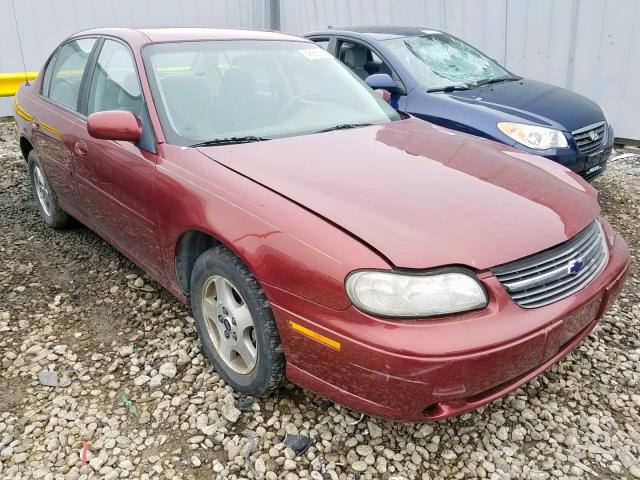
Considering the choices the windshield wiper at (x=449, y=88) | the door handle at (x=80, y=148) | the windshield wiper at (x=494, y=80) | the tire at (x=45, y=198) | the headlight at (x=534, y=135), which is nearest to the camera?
the door handle at (x=80, y=148)

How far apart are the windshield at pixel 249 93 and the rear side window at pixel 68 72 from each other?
2.82ft

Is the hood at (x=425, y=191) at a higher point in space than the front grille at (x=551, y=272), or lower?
higher

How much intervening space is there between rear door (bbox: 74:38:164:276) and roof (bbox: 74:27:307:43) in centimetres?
9

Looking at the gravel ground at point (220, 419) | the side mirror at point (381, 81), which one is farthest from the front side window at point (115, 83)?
the side mirror at point (381, 81)

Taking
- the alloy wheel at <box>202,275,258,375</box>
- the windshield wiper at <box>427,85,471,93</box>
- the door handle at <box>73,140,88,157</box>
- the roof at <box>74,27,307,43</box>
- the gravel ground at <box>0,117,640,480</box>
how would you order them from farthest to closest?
the windshield wiper at <box>427,85,471,93</box> < the door handle at <box>73,140,88,157</box> < the roof at <box>74,27,307,43</box> < the alloy wheel at <box>202,275,258,375</box> < the gravel ground at <box>0,117,640,480</box>

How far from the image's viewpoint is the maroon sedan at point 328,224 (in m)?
1.82

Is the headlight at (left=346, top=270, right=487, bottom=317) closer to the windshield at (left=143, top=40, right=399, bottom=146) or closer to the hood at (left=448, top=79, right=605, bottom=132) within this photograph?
the windshield at (left=143, top=40, right=399, bottom=146)

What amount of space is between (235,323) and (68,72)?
8.00 ft

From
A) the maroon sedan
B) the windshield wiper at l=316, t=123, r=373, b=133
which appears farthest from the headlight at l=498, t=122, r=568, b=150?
the windshield wiper at l=316, t=123, r=373, b=133

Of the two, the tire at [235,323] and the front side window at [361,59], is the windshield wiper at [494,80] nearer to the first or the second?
the front side window at [361,59]

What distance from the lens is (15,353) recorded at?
2811 millimetres

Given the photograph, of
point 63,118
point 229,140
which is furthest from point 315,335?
point 63,118

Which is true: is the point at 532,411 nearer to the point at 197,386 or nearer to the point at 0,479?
the point at 197,386

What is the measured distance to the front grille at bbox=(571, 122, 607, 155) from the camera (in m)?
4.42
